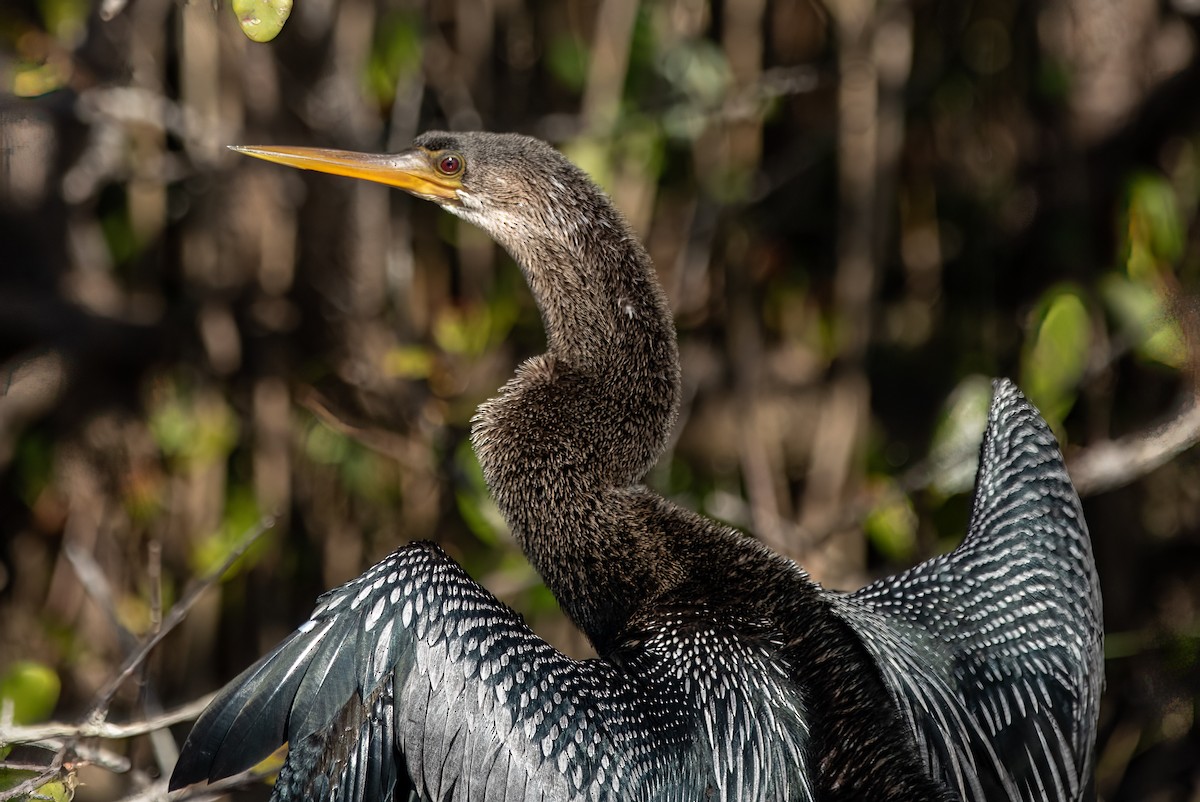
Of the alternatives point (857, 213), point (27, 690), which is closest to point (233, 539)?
point (27, 690)

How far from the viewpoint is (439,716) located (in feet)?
6.25

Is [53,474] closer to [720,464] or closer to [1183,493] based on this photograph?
[720,464]

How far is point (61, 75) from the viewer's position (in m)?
2.96

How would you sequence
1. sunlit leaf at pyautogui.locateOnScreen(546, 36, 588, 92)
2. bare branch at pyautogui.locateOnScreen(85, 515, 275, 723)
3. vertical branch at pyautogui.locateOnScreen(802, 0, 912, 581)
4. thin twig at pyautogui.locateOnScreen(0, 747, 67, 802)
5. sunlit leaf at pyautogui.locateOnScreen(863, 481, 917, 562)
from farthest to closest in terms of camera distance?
1. vertical branch at pyautogui.locateOnScreen(802, 0, 912, 581)
2. sunlit leaf at pyautogui.locateOnScreen(546, 36, 588, 92)
3. sunlit leaf at pyautogui.locateOnScreen(863, 481, 917, 562)
4. bare branch at pyautogui.locateOnScreen(85, 515, 275, 723)
5. thin twig at pyautogui.locateOnScreen(0, 747, 67, 802)

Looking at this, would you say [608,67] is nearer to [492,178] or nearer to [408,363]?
[408,363]

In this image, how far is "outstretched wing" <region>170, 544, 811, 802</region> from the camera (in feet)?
6.13

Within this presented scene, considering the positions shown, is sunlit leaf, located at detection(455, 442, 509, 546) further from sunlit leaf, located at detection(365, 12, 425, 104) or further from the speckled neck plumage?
sunlit leaf, located at detection(365, 12, 425, 104)

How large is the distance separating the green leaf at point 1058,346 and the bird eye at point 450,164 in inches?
60.6

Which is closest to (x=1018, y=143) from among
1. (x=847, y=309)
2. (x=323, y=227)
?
(x=847, y=309)

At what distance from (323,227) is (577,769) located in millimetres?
2626

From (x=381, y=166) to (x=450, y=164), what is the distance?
0.14 meters

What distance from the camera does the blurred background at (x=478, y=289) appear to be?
3.87 metres

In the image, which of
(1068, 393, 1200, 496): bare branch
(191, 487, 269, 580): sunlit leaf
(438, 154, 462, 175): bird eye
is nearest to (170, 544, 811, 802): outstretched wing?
(438, 154, 462, 175): bird eye

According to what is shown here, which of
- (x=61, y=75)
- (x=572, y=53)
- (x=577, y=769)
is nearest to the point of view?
(x=577, y=769)
